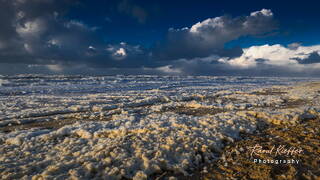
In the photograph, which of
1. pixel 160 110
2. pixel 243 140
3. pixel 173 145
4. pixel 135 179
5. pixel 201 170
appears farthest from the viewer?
pixel 160 110

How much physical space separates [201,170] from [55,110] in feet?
62.0

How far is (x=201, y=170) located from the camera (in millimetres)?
6785

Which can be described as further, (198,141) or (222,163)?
(198,141)

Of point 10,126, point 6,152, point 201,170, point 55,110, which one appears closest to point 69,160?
point 6,152

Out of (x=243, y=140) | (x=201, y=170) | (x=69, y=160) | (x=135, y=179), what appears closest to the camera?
(x=135, y=179)

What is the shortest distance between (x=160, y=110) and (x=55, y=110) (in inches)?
413

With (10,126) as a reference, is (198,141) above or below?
above

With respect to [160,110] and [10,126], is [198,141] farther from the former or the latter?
[10,126]

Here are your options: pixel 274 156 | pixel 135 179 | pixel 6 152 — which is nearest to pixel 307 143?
pixel 274 156

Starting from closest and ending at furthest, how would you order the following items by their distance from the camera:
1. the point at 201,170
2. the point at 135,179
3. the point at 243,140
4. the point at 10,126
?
the point at 135,179
the point at 201,170
the point at 243,140
the point at 10,126

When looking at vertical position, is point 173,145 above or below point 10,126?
above

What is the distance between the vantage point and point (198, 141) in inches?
341

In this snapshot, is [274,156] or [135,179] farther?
[274,156]

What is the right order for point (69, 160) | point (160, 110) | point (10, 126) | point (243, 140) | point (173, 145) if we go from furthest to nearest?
point (160, 110)
point (10, 126)
point (243, 140)
point (173, 145)
point (69, 160)
